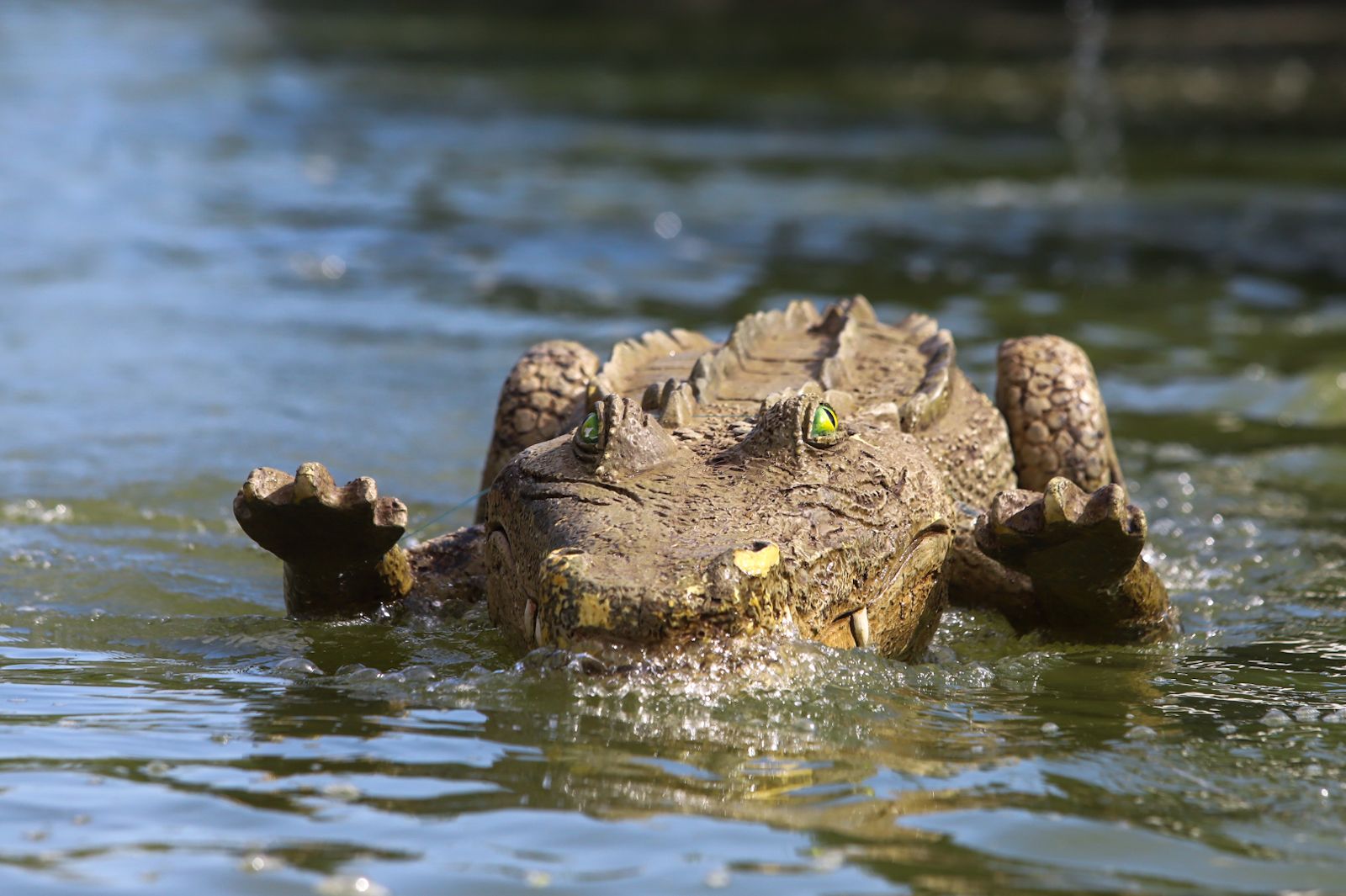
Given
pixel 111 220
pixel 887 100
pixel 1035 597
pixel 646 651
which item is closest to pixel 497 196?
pixel 111 220

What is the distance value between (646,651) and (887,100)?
21046 millimetres

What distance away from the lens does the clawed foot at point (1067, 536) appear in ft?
15.3

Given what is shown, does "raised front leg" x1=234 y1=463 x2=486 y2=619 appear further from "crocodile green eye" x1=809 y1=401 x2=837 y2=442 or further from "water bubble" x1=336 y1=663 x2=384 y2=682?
"crocodile green eye" x1=809 y1=401 x2=837 y2=442

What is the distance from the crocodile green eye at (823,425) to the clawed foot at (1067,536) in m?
0.56

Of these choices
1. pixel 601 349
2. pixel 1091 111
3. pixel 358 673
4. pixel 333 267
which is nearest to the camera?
pixel 358 673

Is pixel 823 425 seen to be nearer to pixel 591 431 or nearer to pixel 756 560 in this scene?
pixel 591 431

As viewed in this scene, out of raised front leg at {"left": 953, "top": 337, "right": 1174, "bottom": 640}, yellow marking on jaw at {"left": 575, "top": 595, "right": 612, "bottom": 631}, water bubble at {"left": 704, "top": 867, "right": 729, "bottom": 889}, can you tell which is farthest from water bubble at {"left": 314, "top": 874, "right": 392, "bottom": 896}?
raised front leg at {"left": 953, "top": 337, "right": 1174, "bottom": 640}

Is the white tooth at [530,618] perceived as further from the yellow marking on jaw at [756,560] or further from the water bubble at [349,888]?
the water bubble at [349,888]

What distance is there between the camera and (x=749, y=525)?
426cm

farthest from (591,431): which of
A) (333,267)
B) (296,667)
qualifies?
(333,267)

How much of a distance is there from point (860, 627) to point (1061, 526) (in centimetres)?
76

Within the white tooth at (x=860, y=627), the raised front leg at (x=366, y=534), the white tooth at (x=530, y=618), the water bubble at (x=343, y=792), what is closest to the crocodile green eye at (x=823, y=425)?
the white tooth at (x=860, y=627)

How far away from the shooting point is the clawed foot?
15.3 feet

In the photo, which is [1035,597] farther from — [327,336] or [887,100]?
[887,100]
